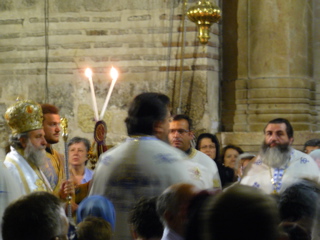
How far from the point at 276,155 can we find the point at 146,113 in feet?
6.34

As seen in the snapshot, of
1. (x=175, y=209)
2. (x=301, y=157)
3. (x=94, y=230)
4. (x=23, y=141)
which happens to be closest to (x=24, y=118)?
(x=23, y=141)

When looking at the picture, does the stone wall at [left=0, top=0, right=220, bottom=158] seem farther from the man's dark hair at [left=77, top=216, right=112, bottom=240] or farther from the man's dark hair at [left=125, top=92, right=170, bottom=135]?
the man's dark hair at [left=77, top=216, right=112, bottom=240]

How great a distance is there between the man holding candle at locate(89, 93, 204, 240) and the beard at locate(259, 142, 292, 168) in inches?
69.4

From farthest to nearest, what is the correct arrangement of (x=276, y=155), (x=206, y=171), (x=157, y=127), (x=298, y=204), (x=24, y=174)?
(x=276, y=155) → (x=206, y=171) → (x=24, y=174) → (x=157, y=127) → (x=298, y=204)

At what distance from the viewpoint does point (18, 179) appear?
4816 millimetres

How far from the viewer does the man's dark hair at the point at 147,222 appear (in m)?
3.25

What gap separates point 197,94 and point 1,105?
7.98 feet

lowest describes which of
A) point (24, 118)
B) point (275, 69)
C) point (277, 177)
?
point (277, 177)

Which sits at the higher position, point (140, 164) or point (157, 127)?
point (157, 127)

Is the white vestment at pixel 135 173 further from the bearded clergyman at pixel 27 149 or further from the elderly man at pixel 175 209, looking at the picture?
the elderly man at pixel 175 209

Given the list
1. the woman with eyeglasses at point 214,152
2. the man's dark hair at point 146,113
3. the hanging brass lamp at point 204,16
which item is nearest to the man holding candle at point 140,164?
the man's dark hair at point 146,113

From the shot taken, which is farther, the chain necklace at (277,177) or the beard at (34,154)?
the chain necklace at (277,177)

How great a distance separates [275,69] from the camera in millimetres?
9242

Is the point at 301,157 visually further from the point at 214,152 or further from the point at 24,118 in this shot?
the point at 24,118
